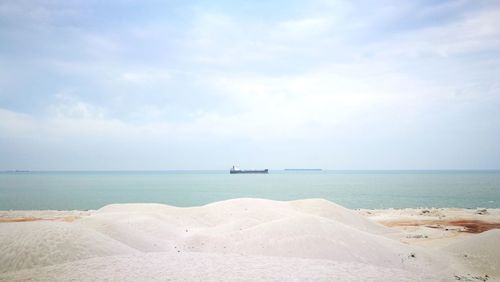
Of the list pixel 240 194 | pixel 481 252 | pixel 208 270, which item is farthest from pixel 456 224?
pixel 240 194

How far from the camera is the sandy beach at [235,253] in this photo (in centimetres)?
1044

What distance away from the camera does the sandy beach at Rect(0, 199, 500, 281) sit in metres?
10.4

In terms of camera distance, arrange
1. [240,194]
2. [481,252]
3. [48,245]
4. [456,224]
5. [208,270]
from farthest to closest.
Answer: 1. [240,194]
2. [456,224]
3. [481,252]
4. [48,245]
5. [208,270]

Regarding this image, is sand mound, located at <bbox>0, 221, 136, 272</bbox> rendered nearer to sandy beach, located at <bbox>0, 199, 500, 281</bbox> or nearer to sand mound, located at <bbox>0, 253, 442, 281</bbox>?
sandy beach, located at <bbox>0, 199, 500, 281</bbox>

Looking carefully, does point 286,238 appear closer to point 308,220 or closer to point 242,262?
point 308,220

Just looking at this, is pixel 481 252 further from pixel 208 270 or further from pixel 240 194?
pixel 240 194

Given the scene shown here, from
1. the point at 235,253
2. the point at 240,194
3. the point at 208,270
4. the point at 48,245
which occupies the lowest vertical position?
the point at 240,194

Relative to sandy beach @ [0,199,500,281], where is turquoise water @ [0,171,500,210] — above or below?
below

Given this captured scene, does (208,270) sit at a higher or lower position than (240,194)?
higher

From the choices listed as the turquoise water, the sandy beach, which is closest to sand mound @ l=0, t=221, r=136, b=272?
the sandy beach

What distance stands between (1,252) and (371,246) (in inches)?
489

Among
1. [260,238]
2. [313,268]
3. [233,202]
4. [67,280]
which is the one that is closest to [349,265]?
[313,268]

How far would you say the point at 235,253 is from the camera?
14.1 metres

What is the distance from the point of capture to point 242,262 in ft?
39.8
